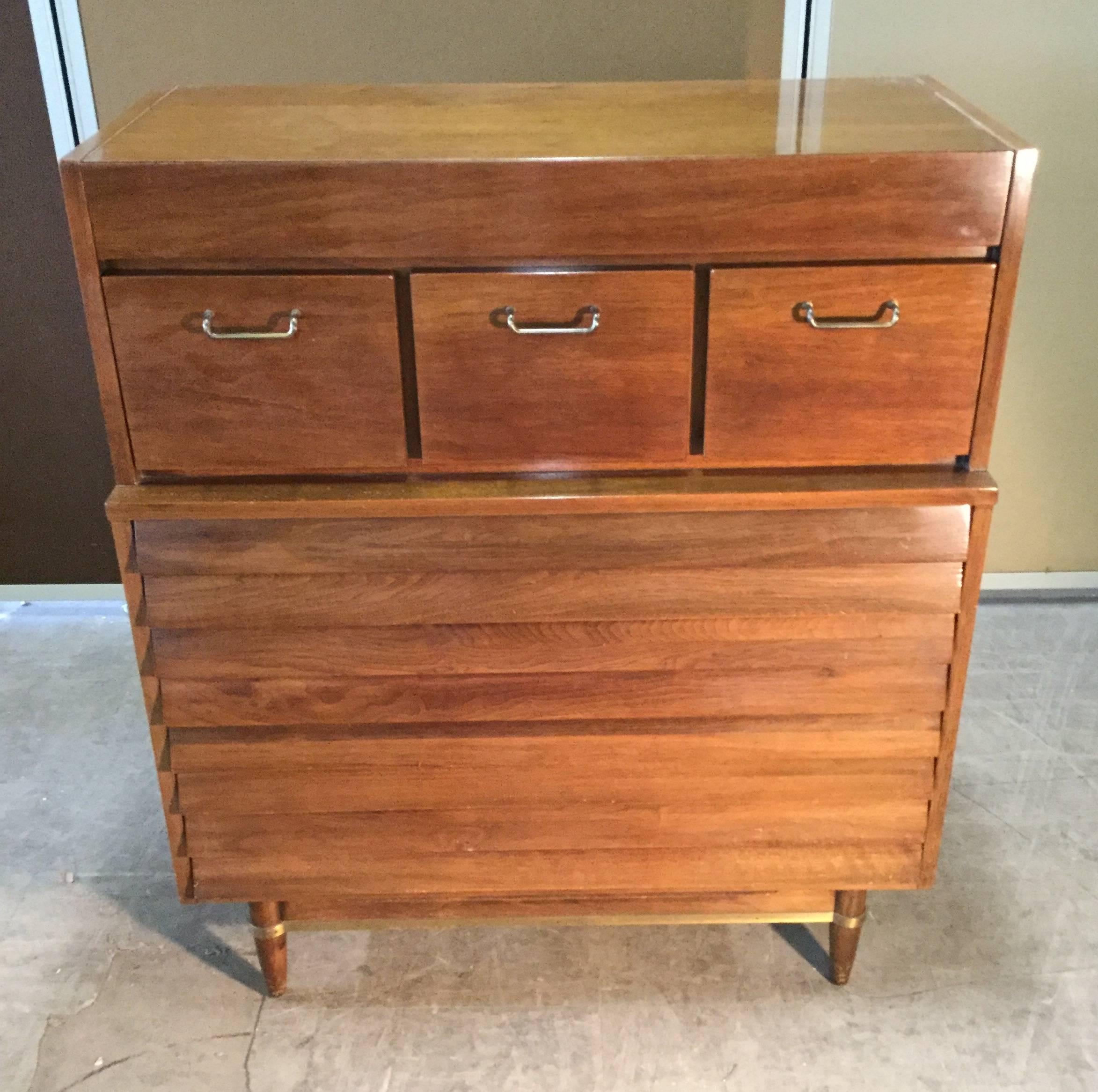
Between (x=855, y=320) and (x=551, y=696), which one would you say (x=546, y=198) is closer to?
(x=855, y=320)

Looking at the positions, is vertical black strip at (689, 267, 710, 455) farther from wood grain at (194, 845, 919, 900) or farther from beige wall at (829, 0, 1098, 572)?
beige wall at (829, 0, 1098, 572)

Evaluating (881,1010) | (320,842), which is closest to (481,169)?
(320,842)

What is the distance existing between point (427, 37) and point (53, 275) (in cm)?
73

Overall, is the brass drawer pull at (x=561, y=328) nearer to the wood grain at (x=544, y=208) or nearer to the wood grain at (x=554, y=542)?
the wood grain at (x=544, y=208)

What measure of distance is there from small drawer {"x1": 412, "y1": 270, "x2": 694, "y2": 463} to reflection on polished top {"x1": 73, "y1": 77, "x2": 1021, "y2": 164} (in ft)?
0.37

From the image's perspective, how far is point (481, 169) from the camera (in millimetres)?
960

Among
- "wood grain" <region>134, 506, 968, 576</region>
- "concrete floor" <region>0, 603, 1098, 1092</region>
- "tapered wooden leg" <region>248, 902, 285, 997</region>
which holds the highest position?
"wood grain" <region>134, 506, 968, 576</region>

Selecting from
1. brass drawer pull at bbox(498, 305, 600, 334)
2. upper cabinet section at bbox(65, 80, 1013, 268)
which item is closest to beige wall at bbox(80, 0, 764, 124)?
upper cabinet section at bbox(65, 80, 1013, 268)

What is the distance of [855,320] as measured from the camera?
40.4 inches

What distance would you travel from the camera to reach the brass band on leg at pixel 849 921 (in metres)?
1.33

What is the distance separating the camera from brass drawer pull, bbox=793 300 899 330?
101cm

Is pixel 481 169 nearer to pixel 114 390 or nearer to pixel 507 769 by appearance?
pixel 114 390

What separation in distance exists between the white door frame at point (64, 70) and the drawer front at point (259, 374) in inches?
34.0

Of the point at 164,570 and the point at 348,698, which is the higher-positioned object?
the point at 164,570
